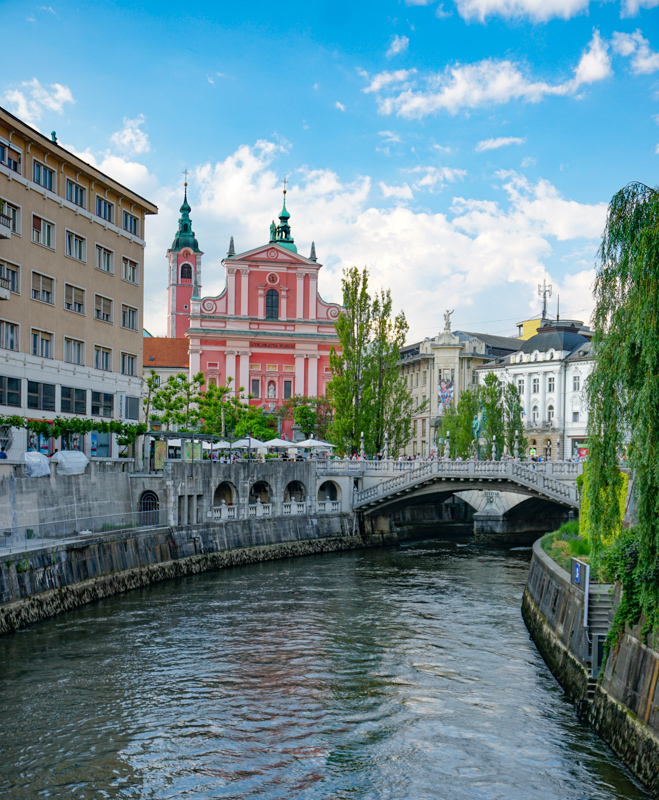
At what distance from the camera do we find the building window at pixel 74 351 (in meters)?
47.1

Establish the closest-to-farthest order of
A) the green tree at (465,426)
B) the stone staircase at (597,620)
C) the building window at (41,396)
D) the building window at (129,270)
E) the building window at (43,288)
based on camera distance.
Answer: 1. the stone staircase at (597,620)
2. the building window at (41,396)
3. the building window at (43,288)
4. the building window at (129,270)
5. the green tree at (465,426)

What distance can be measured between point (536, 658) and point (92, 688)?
12.7 m

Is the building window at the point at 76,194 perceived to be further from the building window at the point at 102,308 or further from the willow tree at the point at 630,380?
the willow tree at the point at 630,380

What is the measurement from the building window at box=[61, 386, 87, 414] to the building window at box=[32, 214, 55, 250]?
722cm

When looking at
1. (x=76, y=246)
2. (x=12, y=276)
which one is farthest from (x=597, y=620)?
(x=76, y=246)

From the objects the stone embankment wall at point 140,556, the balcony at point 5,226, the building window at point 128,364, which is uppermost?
the balcony at point 5,226

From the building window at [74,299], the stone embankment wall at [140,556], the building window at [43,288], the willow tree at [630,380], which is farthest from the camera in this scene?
the building window at [74,299]

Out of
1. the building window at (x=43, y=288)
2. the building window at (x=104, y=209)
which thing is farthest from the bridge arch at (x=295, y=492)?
the building window at (x=43, y=288)

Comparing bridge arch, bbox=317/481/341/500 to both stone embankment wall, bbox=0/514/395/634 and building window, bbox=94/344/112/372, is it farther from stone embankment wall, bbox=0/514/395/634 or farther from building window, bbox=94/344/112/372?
building window, bbox=94/344/112/372

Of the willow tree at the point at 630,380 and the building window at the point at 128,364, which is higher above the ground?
the building window at the point at 128,364

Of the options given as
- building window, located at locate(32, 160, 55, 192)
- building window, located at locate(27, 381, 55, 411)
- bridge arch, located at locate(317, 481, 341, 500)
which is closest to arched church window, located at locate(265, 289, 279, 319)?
bridge arch, located at locate(317, 481, 341, 500)

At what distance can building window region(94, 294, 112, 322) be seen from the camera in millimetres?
49809

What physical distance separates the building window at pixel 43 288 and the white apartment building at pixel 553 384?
62919 millimetres

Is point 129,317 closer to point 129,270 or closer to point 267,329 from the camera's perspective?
point 129,270
